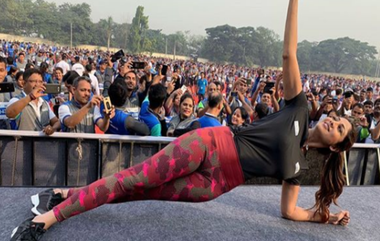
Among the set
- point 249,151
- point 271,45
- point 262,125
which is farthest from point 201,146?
point 271,45

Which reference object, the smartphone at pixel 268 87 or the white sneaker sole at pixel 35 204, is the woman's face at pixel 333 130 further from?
the smartphone at pixel 268 87

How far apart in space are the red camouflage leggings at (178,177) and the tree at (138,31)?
65549 millimetres

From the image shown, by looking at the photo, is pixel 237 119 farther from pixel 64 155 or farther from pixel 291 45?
pixel 291 45

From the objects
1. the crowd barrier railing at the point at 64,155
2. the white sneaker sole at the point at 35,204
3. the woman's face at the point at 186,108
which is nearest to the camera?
the white sneaker sole at the point at 35,204

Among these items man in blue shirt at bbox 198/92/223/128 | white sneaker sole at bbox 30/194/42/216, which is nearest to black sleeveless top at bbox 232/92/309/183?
white sneaker sole at bbox 30/194/42/216

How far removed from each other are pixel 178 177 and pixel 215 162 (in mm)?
218

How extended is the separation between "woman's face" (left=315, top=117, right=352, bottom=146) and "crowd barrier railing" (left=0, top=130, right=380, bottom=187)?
4.54 ft

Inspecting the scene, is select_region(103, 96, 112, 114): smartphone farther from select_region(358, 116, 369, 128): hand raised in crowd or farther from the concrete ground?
select_region(358, 116, 369, 128): hand raised in crowd

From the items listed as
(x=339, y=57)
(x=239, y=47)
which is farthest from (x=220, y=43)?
(x=339, y=57)

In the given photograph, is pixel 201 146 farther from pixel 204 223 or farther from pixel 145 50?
pixel 145 50

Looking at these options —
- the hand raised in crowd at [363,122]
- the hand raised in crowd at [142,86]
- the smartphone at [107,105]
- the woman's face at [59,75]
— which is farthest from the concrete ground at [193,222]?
the woman's face at [59,75]

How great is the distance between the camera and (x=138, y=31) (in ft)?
221

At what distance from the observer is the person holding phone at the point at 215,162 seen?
1.63m

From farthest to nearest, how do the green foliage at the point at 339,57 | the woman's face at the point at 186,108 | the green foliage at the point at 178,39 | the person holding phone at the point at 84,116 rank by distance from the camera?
1. the green foliage at the point at 339,57
2. the green foliage at the point at 178,39
3. the woman's face at the point at 186,108
4. the person holding phone at the point at 84,116
